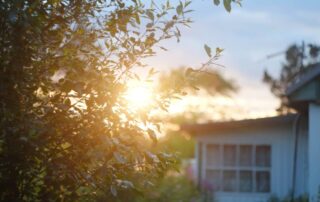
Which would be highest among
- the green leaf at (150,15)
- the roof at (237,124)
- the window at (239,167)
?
the roof at (237,124)

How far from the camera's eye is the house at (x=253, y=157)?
17000 millimetres

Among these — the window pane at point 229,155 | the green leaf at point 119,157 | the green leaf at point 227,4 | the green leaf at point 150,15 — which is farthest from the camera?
the window pane at point 229,155

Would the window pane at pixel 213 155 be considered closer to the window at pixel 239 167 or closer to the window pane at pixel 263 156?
the window at pixel 239 167

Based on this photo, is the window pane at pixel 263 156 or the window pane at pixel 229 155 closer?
the window pane at pixel 263 156

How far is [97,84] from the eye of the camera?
4156mm

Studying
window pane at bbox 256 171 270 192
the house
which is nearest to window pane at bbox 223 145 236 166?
the house

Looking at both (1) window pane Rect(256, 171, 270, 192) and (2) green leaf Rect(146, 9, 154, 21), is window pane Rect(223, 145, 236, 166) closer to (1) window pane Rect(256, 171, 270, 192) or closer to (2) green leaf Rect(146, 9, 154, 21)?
(1) window pane Rect(256, 171, 270, 192)

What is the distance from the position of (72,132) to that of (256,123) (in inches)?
520

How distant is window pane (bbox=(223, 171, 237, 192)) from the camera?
17516 millimetres

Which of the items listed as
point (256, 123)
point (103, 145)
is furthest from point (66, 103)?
point (256, 123)

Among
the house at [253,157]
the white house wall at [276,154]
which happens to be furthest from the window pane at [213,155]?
the white house wall at [276,154]

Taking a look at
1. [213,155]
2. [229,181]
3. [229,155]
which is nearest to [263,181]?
[229,181]

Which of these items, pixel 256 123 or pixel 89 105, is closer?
pixel 89 105

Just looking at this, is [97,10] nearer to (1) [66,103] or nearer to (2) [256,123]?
(1) [66,103]
